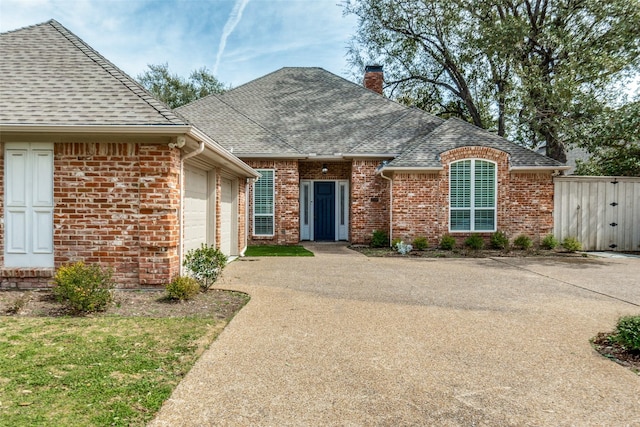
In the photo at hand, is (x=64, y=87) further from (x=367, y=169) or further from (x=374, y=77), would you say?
(x=374, y=77)

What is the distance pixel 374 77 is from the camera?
1917 cm

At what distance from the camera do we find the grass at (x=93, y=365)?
270 centimetres

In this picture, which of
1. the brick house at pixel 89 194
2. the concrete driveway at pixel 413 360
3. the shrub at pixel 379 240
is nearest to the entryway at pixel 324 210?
the shrub at pixel 379 240

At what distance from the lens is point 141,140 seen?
623cm

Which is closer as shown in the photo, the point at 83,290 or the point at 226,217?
the point at 83,290

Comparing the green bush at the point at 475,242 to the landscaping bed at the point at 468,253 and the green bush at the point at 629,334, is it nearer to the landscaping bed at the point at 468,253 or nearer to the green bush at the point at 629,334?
the landscaping bed at the point at 468,253

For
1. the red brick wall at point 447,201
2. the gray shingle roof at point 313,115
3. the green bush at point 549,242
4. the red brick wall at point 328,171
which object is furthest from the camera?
the red brick wall at point 328,171

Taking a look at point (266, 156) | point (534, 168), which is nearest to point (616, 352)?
point (534, 168)

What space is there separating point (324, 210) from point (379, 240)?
3.11m

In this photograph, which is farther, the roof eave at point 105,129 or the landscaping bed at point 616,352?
the roof eave at point 105,129

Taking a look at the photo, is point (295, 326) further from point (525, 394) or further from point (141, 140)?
point (141, 140)

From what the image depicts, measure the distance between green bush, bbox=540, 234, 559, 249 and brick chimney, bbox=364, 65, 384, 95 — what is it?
10330mm

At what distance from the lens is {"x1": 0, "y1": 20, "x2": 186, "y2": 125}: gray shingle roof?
612 centimetres

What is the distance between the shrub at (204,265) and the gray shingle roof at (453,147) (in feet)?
25.8
